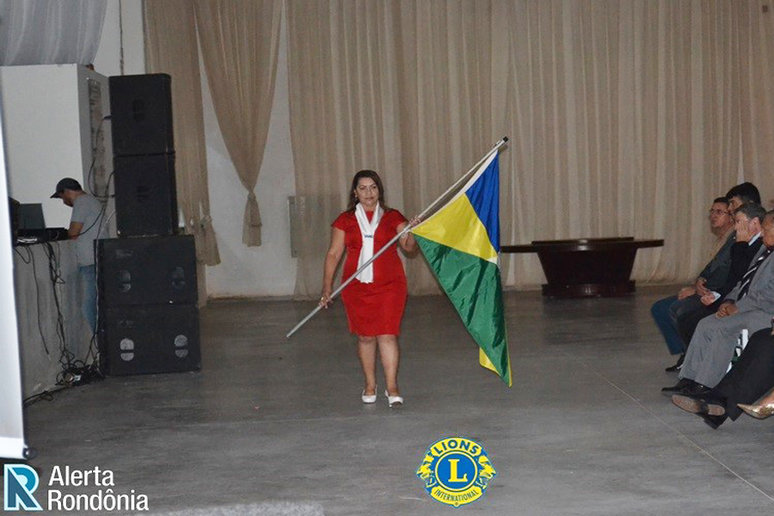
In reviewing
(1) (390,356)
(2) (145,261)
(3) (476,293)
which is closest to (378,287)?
(1) (390,356)

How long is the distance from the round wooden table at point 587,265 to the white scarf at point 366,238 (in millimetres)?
6335

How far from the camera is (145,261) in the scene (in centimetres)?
787

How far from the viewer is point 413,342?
9.30m

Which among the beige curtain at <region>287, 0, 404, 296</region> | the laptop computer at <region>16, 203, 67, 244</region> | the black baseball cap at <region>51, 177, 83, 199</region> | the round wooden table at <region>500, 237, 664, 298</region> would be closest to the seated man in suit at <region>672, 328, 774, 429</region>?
the laptop computer at <region>16, 203, 67, 244</region>

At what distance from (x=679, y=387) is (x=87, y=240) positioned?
434cm

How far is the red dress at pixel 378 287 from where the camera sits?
6.23m

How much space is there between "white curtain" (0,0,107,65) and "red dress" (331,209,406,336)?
12.0 feet

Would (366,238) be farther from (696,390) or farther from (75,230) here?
(75,230)

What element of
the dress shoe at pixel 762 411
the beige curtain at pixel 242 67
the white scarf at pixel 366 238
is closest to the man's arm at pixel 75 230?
the white scarf at pixel 366 238

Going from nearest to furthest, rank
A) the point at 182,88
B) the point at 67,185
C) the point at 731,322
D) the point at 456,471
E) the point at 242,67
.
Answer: the point at 456,471
the point at 731,322
the point at 67,185
the point at 182,88
the point at 242,67

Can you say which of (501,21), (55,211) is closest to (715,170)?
(501,21)

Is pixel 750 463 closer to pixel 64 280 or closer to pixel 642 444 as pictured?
pixel 642 444

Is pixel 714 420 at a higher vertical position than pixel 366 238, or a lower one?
lower

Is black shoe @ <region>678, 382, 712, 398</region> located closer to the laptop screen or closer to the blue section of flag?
the blue section of flag
